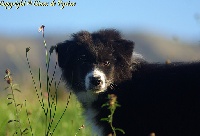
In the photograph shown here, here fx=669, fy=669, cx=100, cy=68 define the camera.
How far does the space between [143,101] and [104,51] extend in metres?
0.91

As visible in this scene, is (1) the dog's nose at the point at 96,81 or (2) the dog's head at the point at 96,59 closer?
(1) the dog's nose at the point at 96,81

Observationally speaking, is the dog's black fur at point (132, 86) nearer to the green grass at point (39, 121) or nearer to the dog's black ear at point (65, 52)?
the dog's black ear at point (65, 52)

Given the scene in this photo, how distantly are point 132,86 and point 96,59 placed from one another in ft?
2.01

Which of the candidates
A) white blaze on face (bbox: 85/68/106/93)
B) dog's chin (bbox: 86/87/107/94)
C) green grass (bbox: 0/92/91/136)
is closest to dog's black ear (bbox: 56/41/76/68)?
green grass (bbox: 0/92/91/136)

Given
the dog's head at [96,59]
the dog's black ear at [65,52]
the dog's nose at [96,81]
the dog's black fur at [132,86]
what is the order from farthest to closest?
1. the dog's black ear at [65,52]
2. the dog's head at [96,59]
3. the dog's nose at [96,81]
4. the dog's black fur at [132,86]

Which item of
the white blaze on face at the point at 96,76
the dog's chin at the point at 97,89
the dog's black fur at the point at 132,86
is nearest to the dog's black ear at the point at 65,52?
the dog's black fur at the point at 132,86

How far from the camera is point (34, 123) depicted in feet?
34.8

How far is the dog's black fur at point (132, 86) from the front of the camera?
8438 millimetres

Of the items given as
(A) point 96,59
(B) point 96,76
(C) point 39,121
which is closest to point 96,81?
(B) point 96,76

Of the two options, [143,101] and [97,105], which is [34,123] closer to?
[97,105]

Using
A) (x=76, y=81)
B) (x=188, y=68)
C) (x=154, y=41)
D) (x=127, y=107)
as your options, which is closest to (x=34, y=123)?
(x=76, y=81)

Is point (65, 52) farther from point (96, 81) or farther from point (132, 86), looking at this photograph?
point (132, 86)

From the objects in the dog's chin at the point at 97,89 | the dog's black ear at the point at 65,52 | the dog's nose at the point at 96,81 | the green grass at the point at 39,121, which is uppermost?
the dog's black ear at the point at 65,52

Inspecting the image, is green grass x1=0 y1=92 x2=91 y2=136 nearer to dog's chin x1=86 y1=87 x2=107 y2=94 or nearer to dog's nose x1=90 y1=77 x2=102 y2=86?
dog's chin x1=86 y1=87 x2=107 y2=94
